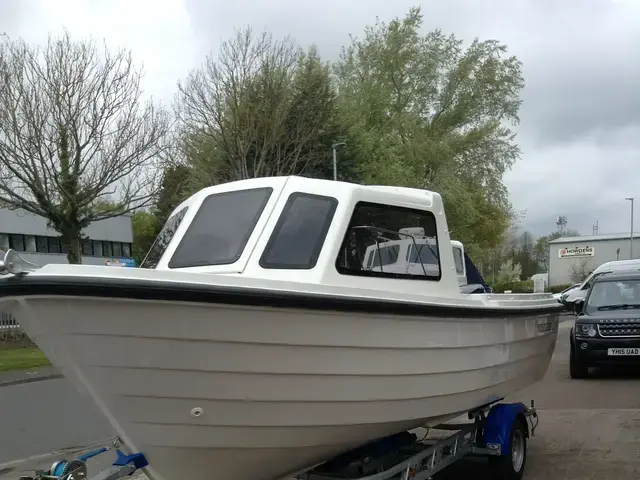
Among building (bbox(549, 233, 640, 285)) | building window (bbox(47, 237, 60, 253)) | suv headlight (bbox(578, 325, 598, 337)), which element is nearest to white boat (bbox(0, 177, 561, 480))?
suv headlight (bbox(578, 325, 598, 337))

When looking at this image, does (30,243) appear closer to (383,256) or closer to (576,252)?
(383,256)

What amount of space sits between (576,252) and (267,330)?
62.2 meters

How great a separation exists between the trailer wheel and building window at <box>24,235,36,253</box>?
40018 millimetres

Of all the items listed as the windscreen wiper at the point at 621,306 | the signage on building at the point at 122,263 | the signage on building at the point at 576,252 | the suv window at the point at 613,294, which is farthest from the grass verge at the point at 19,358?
the signage on building at the point at 576,252

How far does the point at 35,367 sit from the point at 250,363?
557 inches

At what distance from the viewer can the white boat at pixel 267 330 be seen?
3.62m

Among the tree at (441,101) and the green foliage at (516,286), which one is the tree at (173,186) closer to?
the tree at (441,101)

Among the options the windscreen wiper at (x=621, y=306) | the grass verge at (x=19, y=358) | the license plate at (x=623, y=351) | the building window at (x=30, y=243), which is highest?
the building window at (x=30, y=243)

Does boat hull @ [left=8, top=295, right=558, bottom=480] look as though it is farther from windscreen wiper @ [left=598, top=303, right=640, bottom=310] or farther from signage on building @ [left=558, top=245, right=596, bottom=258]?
signage on building @ [left=558, top=245, right=596, bottom=258]

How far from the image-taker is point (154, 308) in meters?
3.61

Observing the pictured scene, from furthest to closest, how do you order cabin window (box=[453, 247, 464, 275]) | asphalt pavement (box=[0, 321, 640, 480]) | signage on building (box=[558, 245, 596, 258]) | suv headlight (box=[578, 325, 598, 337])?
signage on building (box=[558, 245, 596, 258]) → suv headlight (box=[578, 325, 598, 337]) → cabin window (box=[453, 247, 464, 275]) → asphalt pavement (box=[0, 321, 640, 480])

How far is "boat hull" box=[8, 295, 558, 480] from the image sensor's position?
12.0ft

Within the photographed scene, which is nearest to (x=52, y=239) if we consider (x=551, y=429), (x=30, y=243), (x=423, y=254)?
(x=30, y=243)

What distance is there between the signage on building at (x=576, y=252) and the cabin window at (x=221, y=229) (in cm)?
6050
